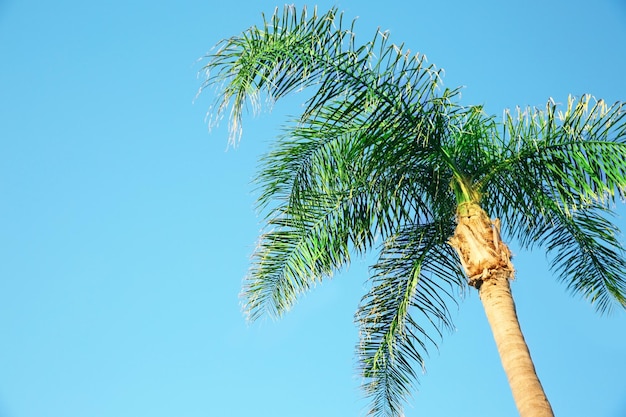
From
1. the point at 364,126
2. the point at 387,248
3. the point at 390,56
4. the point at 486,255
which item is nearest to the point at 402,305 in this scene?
the point at 387,248

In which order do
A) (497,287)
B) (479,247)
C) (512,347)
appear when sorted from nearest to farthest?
(512,347), (497,287), (479,247)

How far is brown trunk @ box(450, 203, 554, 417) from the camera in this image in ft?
23.0

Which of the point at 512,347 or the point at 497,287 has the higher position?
the point at 497,287

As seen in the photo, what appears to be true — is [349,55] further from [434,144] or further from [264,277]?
[264,277]

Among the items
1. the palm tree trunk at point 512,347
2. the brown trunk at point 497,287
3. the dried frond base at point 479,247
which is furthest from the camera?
the dried frond base at point 479,247

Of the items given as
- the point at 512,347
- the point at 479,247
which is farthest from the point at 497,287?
the point at 512,347

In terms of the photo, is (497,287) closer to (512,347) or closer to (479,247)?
(479,247)

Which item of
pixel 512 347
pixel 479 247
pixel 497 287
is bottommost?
pixel 512 347

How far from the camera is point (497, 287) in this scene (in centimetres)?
780

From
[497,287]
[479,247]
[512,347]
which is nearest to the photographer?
[512,347]

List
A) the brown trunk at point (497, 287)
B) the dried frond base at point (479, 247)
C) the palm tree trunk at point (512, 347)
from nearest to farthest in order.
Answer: the palm tree trunk at point (512, 347), the brown trunk at point (497, 287), the dried frond base at point (479, 247)

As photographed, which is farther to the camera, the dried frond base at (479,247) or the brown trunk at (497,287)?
the dried frond base at (479,247)

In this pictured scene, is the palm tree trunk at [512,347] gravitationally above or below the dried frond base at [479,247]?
below

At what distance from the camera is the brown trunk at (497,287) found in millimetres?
7000
